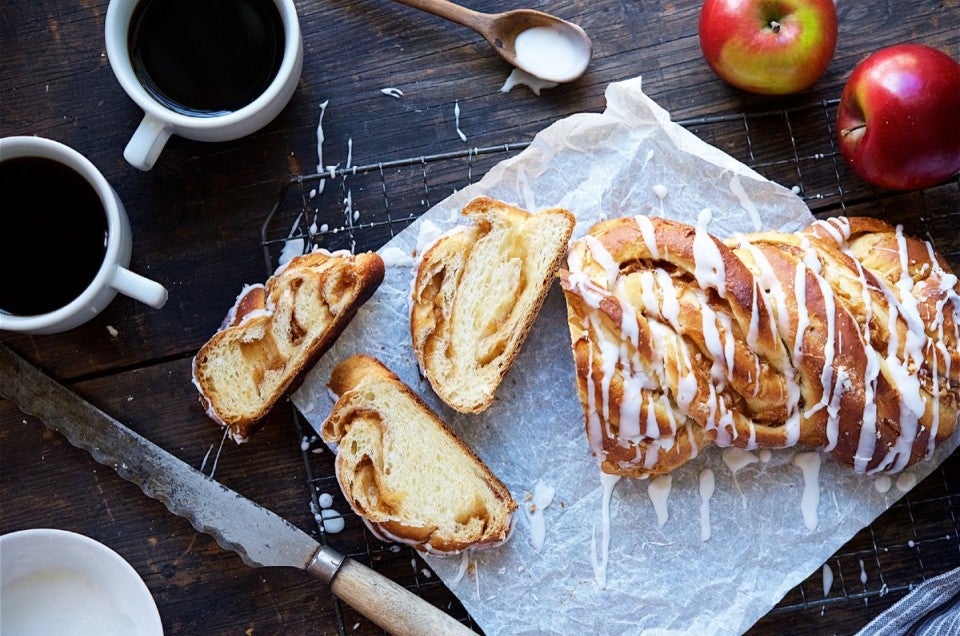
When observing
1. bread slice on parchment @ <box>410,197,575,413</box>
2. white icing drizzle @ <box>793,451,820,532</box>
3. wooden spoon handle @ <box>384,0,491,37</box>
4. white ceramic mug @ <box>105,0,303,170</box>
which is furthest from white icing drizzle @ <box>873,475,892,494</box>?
white ceramic mug @ <box>105,0,303,170</box>

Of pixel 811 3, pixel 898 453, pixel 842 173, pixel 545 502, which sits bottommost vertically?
pixel 545 502

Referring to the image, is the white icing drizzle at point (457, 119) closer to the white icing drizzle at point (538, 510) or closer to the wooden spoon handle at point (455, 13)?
the wooden spoon handle at point (455, 13)

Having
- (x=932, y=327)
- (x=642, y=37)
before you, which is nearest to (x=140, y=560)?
(x=642, y=37)

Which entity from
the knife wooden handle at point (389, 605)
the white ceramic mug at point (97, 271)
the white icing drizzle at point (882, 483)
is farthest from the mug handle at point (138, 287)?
the white icing drizzle at point (882, 483)

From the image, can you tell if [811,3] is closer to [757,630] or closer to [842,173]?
[842,173]

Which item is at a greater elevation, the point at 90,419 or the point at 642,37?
the point at 642,37

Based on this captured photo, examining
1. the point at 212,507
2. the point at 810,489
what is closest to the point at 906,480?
the point at 810,489

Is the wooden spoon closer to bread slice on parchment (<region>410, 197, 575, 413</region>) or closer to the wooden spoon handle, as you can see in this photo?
the wooden spoon handle
